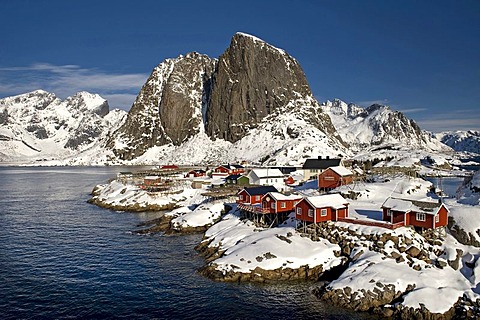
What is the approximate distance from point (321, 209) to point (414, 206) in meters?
9.74

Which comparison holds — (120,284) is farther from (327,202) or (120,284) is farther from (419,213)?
(419,213)

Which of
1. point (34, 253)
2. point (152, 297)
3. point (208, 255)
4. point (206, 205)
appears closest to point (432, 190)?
point (206, 205)

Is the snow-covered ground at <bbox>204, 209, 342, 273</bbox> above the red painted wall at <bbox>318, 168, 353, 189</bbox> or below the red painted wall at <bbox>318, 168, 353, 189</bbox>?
below

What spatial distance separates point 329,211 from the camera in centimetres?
4591

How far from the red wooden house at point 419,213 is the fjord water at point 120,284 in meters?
13.5

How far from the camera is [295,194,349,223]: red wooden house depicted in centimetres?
4494

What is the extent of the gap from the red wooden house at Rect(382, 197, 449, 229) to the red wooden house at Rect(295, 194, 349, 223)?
5.14m

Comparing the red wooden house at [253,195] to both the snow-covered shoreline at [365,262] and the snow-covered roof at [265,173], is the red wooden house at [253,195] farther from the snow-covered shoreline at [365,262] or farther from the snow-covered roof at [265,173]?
the snow-covered roof at [265,173]

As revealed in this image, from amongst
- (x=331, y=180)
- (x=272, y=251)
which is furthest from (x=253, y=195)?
(x=272, y=251)

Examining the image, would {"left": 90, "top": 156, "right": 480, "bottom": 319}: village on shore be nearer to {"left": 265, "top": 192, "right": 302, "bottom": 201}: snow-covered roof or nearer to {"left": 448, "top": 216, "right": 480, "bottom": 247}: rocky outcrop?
{"left": 448, "top": 216, "right": 480, "bottom": 247}: rocky outcrop

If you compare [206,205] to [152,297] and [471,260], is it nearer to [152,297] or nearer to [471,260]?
[152,297]

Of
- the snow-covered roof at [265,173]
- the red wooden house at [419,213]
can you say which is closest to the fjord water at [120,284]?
the red wooden house at [419,213]

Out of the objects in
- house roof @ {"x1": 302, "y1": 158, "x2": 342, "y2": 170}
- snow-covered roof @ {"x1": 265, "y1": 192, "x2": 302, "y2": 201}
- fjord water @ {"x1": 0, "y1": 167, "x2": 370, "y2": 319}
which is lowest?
fjord water @ {"x1": 0, "y1": 167, "x2": 370, "y2": 319}

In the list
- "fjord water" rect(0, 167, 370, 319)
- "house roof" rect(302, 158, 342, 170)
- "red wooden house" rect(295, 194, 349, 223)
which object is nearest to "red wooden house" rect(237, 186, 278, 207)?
"fjord water" rect(0, 167, 370, 319)
